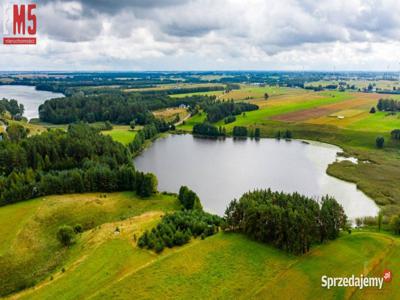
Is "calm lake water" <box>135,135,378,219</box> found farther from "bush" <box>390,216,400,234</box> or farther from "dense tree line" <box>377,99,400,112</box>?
"dense tree line" <box>377,99,400,112</box>

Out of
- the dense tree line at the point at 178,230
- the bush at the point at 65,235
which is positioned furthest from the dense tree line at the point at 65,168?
the bush at the point at 65,235

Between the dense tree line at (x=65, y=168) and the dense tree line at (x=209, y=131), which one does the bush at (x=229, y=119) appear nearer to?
the dense tree line at (x=209, y=131)

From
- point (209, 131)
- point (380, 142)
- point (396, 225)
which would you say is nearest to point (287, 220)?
point (396, 225)

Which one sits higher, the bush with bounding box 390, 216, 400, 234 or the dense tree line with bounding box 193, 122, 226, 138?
the dense tree line with bounding box 193, 122, 226, 138

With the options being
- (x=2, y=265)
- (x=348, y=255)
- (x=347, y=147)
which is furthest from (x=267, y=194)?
(x=347, y=147)

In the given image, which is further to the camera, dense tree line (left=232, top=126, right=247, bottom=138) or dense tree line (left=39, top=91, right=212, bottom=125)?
dense tree line (left=39, top=91, right=212, bottom=125)

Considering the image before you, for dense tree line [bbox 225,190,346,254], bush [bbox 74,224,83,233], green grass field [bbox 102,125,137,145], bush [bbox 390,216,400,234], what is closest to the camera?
dense tree line [bbox 225,190,346,254]

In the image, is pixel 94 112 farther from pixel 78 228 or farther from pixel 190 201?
pixel 78 228

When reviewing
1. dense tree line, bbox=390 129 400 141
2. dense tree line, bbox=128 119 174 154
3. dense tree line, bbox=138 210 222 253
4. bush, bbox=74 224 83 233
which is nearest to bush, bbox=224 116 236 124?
dense tree line, bbox=128 119 174 154
